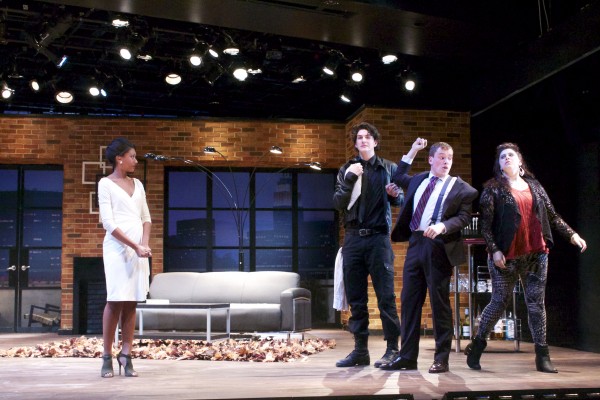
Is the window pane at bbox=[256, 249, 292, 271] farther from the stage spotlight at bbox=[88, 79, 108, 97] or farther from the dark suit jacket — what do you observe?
the dark suit jacket

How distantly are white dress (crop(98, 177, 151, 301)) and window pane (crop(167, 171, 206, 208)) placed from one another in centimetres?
719

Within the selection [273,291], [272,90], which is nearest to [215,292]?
[273,291]

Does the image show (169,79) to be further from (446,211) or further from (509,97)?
(446,211)

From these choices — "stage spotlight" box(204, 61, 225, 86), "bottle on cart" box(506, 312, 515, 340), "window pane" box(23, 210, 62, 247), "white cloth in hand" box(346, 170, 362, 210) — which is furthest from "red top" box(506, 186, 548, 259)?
"window pane" box(23, 210, 62, 247)

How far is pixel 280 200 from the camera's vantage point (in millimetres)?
12500

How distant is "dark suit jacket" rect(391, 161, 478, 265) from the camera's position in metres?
5.01

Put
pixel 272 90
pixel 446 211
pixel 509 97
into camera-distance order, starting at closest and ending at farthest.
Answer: pixel 446 211
pixel 509 97
pixel 272 90

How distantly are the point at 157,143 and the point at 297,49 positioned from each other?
9.81ft

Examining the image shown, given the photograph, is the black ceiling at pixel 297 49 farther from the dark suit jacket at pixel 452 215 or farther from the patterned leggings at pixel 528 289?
the patterned leggings at pixel 528 289

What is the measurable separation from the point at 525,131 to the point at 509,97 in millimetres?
681

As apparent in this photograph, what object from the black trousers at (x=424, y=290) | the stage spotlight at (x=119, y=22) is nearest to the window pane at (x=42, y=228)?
the stage spotlight at (x=119, y=22)

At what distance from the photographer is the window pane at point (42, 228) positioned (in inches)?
472

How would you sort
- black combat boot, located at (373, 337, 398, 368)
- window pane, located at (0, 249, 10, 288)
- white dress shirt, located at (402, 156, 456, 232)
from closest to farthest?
white dress shirt, located at (402, 156, 456, 232) → black combat boot, located at (373, 337, 398, 368) → window pane, located at (0, 249, 10, 288)

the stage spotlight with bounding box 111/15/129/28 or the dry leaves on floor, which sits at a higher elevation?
the stage spotlight with bounding box 111/15/129/28
